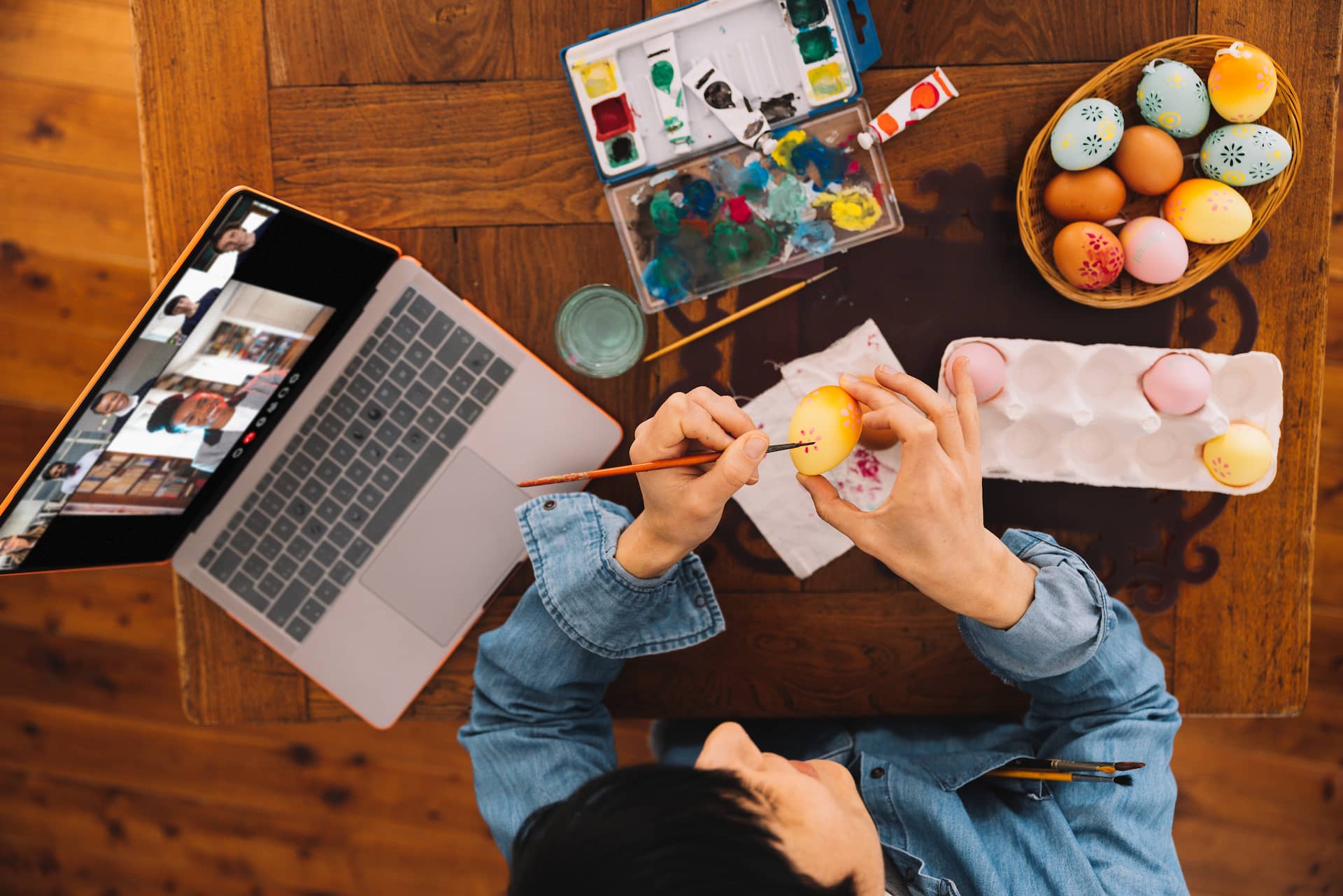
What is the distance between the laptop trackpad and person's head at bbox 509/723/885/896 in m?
0.36

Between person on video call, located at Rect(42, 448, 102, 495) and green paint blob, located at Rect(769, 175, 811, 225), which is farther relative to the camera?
green paint blob, located at Rect(769, 175, 811, 225)

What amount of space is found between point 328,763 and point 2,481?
0.89 metres

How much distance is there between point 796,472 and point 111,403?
2.50 ft

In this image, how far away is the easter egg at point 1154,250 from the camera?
2.88ft

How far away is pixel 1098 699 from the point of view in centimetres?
88

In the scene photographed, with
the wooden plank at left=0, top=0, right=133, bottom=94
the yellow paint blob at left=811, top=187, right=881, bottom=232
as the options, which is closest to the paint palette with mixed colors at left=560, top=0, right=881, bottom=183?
the yellow paint blob at left=811, top=187, right=881, bottom=232

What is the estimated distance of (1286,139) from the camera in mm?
884

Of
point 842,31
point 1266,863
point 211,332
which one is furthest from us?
point 1266,863

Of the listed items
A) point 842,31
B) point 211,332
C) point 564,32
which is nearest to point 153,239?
point 211,332

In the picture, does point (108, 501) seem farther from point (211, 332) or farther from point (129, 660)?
point (129, 660)

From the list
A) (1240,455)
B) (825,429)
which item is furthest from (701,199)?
(1240,455)

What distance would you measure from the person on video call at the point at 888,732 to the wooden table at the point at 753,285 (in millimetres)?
93

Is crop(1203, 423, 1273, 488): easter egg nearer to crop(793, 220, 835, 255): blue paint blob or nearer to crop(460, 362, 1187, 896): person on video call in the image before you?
crop(460, 362, 1187, 896): person on video call

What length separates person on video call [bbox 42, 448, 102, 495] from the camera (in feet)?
2.60
